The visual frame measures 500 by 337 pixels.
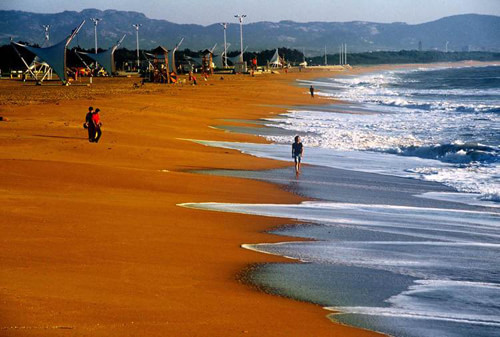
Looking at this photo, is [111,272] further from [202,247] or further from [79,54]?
[79,54]

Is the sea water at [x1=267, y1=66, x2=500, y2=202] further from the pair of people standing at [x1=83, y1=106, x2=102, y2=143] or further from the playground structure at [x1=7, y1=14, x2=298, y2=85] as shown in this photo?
the playground structure at [x1=7, y1=14, x2=298, y2=85]

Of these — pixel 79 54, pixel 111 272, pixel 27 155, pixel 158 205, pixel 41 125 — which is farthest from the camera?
pixel 79 54

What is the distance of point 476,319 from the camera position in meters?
6.70

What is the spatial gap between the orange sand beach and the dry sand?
0.02m

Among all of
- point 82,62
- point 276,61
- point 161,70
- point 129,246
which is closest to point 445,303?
point 129,246

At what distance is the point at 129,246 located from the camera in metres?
8.30

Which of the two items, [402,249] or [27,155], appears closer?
[402,249]

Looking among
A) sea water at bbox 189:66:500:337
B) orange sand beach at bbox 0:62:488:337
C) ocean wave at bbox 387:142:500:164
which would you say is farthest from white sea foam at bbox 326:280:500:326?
ocean wave at bbox 387:142:500:164

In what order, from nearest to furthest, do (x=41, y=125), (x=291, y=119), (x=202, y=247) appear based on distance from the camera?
(x=202, y=247) → (x=41, y=125) → (x=291, y=119)

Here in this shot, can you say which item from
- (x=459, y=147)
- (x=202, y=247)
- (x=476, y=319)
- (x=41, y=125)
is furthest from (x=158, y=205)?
(x=459, y=147)

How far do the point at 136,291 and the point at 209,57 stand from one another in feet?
285

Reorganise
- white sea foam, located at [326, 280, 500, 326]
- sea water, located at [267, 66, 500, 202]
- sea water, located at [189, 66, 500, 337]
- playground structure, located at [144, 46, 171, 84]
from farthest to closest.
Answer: playground structure, located at [144, 46, 171, 84], sea water, located at [267, 66, 500, 202], sea water, located at [189, 66, 500, 337], white sea foam, located at [326, 280, 500, 326]

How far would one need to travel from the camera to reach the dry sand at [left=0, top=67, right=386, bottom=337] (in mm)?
5961

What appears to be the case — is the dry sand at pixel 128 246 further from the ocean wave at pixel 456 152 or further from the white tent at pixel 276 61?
the white tent at pixel 276 61
